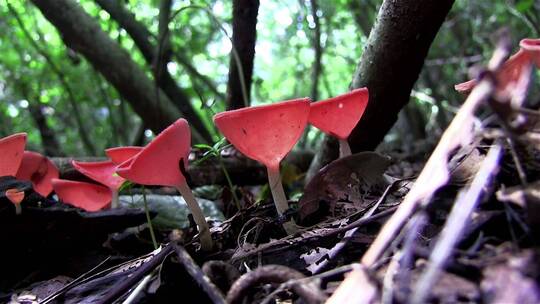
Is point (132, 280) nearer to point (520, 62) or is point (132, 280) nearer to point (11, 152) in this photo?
point (11, 152)

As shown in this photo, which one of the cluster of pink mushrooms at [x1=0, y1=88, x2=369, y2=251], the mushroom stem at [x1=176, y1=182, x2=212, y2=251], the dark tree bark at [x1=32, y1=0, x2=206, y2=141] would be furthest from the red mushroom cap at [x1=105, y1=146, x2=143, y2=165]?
the dark tree bark at [x1=32, y1=0, x2=206, y2=141]

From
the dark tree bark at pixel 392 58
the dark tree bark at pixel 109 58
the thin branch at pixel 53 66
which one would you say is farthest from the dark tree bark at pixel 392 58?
the thin branch at pixel 53 66

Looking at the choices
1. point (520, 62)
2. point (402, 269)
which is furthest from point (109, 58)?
point (402, 269)

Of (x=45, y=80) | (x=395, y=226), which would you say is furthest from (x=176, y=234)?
(x=45, y=80)

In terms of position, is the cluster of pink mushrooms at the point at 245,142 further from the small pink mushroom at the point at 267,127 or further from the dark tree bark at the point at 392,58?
the dark tree bark at the point at 392,58

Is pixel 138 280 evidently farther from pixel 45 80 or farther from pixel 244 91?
pixel 45 80

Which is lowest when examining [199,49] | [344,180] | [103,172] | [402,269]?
[199,49]
